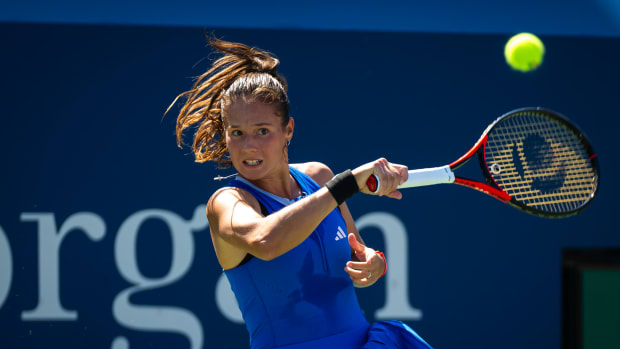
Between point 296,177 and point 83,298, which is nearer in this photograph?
point 296,177

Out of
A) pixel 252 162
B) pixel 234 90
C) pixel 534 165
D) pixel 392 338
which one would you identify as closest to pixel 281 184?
pixel 252 162

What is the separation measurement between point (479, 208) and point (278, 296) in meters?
2.15

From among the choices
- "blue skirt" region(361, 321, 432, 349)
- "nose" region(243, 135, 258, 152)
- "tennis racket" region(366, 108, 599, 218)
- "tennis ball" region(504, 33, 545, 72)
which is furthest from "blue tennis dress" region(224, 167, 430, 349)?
"tennis ball" region(504, 33, 545, 72)

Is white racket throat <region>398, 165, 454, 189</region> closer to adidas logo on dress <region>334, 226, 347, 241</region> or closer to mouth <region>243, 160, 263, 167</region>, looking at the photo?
adidas logo on dress <region>334, 226, 347, 241</region>

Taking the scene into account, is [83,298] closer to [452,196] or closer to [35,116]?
[35,116]

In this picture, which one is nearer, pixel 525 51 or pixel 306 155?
pixel 525 51

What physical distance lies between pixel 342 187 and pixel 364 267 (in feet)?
0.78

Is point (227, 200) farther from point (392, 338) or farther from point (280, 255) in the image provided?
point (392, 338)

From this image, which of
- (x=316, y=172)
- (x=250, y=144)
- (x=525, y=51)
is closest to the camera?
(x=250, y=144)

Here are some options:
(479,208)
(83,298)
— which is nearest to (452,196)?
(479,208)

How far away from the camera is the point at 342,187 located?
5.45 feet

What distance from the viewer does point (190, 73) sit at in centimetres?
358

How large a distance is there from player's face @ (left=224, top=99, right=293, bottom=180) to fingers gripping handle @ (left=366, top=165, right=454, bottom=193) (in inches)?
11.3

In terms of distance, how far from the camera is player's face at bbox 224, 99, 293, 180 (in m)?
1.80
